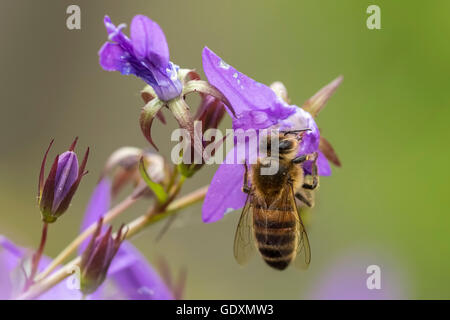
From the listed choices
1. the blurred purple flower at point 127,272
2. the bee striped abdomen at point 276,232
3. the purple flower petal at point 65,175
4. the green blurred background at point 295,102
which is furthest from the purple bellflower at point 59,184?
the green blurred background at point 295,102

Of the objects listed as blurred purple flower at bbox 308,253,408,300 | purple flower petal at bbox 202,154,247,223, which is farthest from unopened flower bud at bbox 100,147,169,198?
blurred purple flower at bbox 308,253,408,300

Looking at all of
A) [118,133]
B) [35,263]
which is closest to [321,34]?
[118,133]

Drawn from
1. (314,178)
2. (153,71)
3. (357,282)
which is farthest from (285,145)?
(357,282)

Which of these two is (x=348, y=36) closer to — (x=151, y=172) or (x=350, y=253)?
(x=350, y=253)

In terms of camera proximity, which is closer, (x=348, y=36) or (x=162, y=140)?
(x=348, y=36)

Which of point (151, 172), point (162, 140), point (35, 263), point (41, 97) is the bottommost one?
point (35, 263)

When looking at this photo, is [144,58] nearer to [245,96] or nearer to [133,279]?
[245,96]
